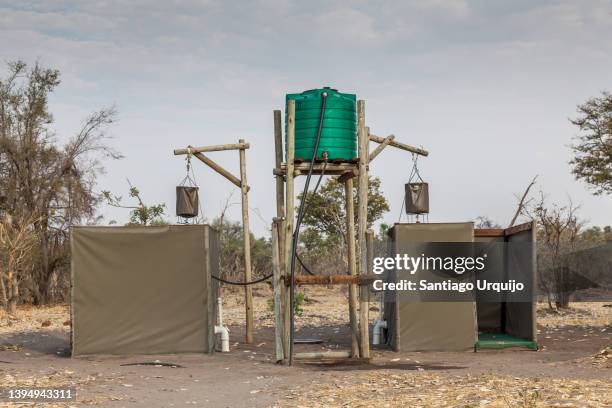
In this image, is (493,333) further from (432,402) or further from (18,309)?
(18,309)

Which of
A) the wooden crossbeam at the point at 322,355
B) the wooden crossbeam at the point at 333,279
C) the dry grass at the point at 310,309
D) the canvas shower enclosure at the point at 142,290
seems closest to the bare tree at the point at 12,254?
the dry grass at the point at 310,309

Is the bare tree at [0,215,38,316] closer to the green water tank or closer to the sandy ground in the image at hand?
the sandy ground

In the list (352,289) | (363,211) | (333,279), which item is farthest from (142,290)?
(363,211)

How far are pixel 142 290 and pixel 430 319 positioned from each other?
4880 millimetres

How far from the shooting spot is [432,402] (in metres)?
8.66

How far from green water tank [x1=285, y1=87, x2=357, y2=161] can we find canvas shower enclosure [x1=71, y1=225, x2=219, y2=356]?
2313 mm

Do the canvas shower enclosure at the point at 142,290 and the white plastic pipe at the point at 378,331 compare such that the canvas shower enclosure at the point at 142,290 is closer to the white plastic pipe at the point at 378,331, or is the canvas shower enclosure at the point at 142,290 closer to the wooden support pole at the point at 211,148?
the wooden support pole at the point at 211,148

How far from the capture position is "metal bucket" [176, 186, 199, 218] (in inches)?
579

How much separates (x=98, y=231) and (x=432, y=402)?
719 centimetres

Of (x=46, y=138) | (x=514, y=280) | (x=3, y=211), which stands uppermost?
(x=46, y=138)

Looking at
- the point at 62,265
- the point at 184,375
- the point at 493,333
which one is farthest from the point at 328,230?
the point at 184,375

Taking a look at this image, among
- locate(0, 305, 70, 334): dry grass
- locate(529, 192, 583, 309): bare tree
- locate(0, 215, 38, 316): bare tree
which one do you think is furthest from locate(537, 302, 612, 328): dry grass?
locate(0, 215, 38, 316): bare tree

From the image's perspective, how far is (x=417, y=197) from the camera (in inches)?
559

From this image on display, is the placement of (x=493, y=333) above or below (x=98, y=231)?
below
